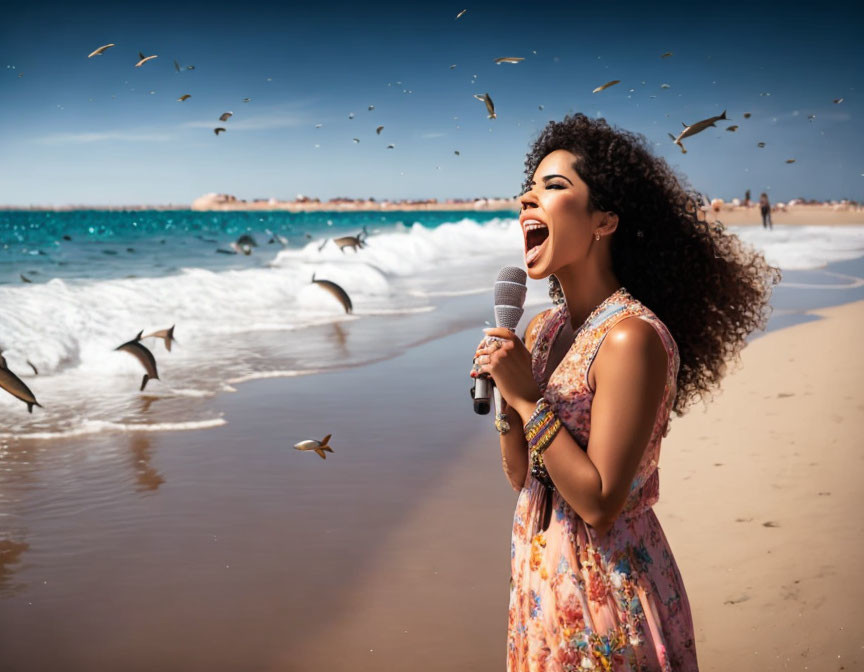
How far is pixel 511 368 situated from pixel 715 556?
3091mm

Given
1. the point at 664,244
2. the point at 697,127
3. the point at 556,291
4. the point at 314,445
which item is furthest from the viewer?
the point at 314,445

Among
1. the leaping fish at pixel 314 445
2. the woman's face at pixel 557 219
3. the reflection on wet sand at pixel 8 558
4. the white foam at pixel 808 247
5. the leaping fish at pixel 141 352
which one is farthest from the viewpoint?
the white foam at pixel 808 247

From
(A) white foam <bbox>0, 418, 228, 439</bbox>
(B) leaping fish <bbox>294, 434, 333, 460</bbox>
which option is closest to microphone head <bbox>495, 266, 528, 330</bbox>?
(B) leaping fish <bbox>294, 434, 333, 460</bbox>

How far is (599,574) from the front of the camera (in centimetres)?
164

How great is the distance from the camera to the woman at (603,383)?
1571 mm

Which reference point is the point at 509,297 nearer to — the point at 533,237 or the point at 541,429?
the point at 533,237

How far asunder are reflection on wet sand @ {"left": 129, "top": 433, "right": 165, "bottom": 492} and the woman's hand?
4.32 meters

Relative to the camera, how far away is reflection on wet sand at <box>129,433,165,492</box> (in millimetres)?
5434

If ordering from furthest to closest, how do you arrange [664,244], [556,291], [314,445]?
[314,445], [556,291], [664,244]

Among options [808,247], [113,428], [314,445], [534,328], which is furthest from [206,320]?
[808,247]

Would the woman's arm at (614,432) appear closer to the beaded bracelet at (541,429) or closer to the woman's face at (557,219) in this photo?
the beaded bracelet at (541,429)

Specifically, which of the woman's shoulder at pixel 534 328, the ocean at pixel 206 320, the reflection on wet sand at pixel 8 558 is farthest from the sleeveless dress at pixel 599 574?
the ocean at pixel 206 320

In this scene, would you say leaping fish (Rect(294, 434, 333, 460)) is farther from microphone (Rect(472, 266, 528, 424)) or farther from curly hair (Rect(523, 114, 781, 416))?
curly hair (Rect(523, 114, 781, 416))

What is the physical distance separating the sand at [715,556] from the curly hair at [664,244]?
1.35m
